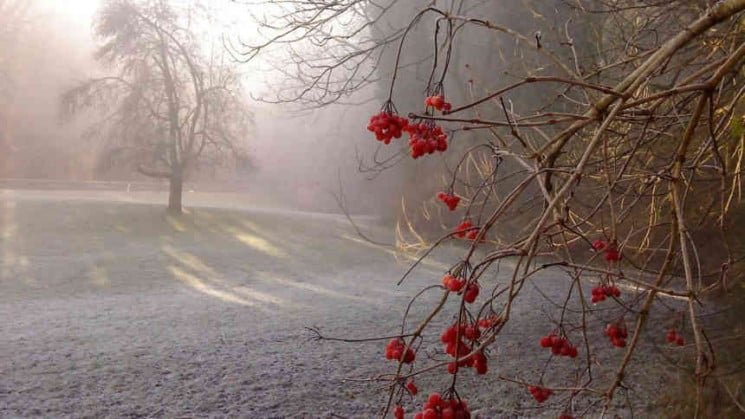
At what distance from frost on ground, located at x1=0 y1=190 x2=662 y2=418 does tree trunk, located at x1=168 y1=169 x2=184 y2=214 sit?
2117 mm

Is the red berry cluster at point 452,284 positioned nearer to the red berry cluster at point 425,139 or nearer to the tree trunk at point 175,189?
the red berry cluster at point 425,139

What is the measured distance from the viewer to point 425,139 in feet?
5.49

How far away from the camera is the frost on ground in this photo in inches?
175

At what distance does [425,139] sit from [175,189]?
15.8 metres

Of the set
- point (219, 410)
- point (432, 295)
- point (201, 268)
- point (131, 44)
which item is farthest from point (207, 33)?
point (219, 410)

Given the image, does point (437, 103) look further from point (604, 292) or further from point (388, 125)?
point (604, 292)

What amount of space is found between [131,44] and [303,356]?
12.1m

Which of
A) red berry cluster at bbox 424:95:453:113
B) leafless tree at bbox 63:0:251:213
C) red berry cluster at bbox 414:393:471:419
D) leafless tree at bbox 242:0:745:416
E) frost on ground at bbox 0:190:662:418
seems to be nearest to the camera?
red berry cluster at bbox 414:393:471:419

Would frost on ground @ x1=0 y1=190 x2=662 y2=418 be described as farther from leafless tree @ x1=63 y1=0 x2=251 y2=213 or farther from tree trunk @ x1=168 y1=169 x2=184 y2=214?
leafless tree @ x1=63 y1=0 x2=251 y2=213

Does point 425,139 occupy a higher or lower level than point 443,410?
higher

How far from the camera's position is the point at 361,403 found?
4.48 meters

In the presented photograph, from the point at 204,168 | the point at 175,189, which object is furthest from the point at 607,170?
the point at 204,168

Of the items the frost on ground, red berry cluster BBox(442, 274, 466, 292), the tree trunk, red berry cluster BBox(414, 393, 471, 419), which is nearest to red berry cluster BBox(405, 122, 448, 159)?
red berry cluster BBox(442, 274, 466, 292)

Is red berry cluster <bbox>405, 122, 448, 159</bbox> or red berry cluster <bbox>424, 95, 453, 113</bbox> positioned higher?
red berry cluster <bbox>424, 95, 453, 113</bbox>
